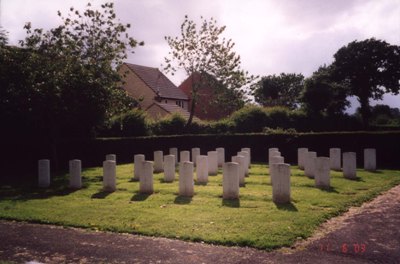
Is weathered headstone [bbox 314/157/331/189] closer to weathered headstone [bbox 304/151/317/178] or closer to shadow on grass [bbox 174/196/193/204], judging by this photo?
weathered headstone [bbox 304/151/317/178]

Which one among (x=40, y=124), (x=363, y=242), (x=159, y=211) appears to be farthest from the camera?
(x=40, y=124)

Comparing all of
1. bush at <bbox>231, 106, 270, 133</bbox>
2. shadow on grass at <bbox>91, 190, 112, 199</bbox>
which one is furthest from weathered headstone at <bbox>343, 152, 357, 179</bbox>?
bush at <bbox>231, 106, 270, 133</bbox>

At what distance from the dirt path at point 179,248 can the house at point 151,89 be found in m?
33.7

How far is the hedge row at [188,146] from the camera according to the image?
Result: 66.4 ft

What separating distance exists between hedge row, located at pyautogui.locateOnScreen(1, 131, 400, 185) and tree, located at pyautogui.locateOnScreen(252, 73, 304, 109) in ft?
182

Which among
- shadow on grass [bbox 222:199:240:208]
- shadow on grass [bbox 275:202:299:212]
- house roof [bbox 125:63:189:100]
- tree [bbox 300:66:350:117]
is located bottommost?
shadow on grass [bbox 275:202:299:212]

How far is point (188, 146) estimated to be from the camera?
26797 millimetres

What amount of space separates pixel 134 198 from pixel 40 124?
9.45 meters

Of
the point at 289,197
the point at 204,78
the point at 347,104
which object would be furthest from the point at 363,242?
the point at 347,104

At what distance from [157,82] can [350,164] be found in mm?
35994

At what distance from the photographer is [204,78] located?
113 ft

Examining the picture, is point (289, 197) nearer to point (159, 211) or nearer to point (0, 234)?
point (159, 211)

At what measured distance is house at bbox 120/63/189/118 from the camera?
43369 mm

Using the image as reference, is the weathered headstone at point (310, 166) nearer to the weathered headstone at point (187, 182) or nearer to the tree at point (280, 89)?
the weathered headstone at point (187, 182)
